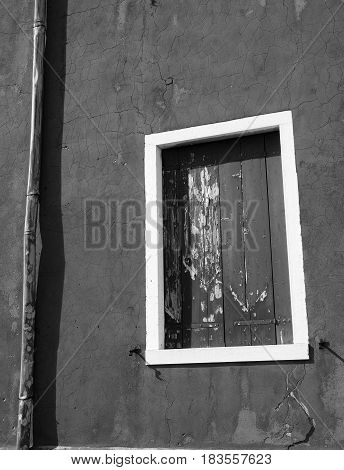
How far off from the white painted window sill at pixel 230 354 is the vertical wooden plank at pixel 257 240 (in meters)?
0.17

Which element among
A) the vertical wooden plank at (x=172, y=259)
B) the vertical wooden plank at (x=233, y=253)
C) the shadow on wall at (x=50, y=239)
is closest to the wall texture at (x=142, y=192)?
the shadow on wall at (x=50, y=239)

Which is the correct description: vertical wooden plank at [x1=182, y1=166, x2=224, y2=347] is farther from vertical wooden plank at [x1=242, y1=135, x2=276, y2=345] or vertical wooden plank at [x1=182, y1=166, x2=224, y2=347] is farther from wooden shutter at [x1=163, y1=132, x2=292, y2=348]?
vertical wooden plank at [x1=242, y1=135, x2=276, y2=345]

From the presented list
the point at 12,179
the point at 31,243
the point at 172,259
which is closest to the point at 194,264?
the point at 172,259

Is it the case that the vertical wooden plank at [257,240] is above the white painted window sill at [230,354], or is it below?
above

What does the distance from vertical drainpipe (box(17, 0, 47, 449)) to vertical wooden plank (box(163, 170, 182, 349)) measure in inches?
44.7

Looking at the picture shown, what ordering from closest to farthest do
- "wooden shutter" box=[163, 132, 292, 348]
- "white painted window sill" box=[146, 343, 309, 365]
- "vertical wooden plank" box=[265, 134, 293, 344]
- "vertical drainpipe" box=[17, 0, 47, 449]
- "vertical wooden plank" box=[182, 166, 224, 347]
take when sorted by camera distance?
"white painted window sill" box=[146, 343, 309, 365] < "vertical wooden plank" box=[265, 134, 293, 344] < "wooden shutter" box=[163, 132, 292, 348] < "vertical wooden plank" box=[182, 166, 224, 347] < "vertical drainpipe" box=[17, 0, 47, 449]

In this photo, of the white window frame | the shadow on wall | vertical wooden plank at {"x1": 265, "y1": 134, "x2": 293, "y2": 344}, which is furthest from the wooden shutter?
the shadow on wall

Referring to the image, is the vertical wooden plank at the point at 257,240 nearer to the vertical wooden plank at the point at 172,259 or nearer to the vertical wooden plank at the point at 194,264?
the vertical wooden plank at the point at 194,264

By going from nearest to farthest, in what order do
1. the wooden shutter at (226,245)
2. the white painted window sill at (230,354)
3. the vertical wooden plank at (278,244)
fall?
the white painted window sill at (230,354) < the vertical wooden plank at (278,244) < the wooden shutter at (226,245)

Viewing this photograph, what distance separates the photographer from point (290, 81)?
5445mm

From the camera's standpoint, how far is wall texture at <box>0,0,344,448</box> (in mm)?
4953

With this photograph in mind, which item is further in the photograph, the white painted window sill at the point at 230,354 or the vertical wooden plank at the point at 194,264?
the vertical wooden plank at the point at 194,264

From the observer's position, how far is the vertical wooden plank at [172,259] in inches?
213
